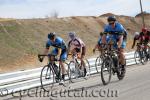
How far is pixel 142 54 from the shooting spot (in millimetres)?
20938

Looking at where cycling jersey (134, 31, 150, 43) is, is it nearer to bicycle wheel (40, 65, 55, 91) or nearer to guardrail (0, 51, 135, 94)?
guardrail (0, 51, 135, 94)

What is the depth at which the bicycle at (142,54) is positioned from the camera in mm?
20750

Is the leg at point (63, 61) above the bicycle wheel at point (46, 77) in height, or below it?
above

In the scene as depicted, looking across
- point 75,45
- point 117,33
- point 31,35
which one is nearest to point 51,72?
point 117,33

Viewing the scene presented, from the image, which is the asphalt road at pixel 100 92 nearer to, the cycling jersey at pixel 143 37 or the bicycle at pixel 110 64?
the bicycle at pixel 110 64

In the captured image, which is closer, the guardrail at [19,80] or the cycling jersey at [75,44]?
the guardrail at [19,80]

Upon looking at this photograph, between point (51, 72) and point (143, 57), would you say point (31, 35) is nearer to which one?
point (143, 57)

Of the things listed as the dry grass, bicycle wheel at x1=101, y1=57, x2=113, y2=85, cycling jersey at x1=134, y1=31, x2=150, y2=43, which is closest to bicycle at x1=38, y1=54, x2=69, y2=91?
bicycle wheel at x1=101, y1=57, x2=113, y2=85

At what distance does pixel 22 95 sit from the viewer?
40.6ft

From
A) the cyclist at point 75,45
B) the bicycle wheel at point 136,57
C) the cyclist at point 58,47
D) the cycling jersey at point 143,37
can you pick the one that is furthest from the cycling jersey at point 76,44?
the cycling jersey at point 143,37

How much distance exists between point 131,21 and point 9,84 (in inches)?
2605

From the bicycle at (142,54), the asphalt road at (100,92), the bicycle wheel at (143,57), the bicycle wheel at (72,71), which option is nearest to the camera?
the asphalt road at (100,92)

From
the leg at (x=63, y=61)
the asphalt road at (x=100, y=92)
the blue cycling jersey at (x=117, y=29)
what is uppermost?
the blue cycling jersey at (x=117, y=29)

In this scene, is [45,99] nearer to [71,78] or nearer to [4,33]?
[71,78]
